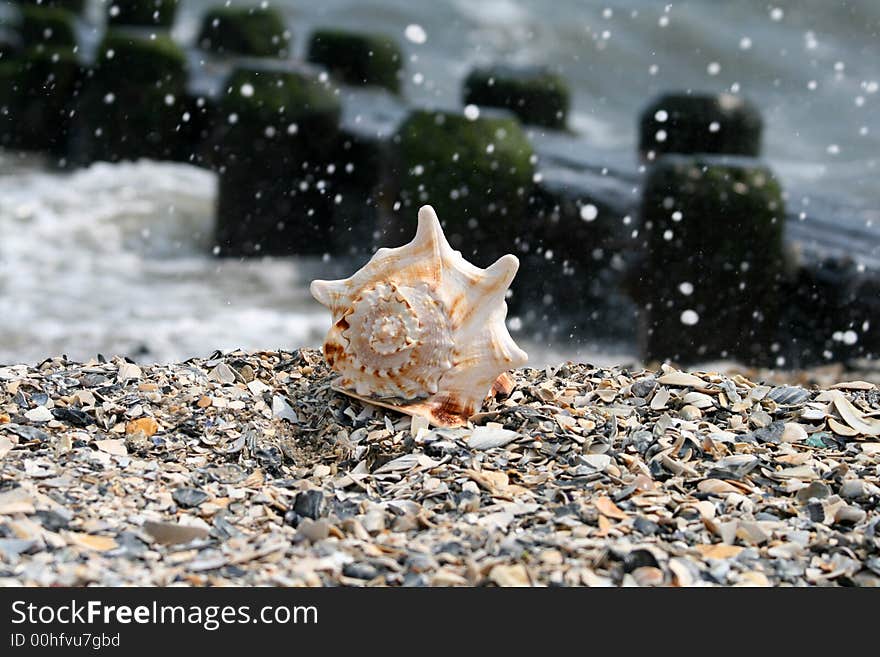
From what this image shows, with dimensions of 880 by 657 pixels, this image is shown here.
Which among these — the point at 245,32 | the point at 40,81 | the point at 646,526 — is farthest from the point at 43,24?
the point at 646,526

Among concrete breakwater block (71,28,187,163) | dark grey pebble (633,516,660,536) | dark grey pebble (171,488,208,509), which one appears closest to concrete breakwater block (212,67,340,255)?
concrete breakwater block (71,28,187,163)

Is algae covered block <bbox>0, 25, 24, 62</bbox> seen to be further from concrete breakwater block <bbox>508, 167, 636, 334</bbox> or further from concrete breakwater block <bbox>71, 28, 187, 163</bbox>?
concrete breakwater block <bbox>508, 167, 636, 334</bbox>

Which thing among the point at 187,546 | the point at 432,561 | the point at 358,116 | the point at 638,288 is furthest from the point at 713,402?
the point at 358,116

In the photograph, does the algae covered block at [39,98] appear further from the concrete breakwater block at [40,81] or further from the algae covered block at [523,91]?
the algae covered block at [523,91]

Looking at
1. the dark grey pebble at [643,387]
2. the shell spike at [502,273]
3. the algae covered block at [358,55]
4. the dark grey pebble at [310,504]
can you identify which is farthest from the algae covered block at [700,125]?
the dark grey pebble at [310,504]

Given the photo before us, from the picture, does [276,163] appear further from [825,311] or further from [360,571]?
[360,571]
